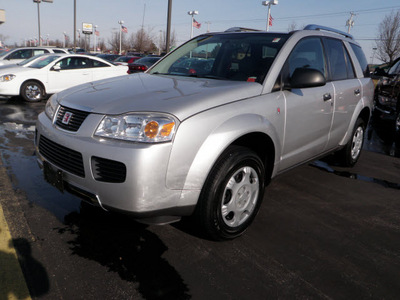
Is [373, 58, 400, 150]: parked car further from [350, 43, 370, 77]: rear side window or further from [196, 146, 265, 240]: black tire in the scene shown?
[196, 146, 265, 240]: black tire

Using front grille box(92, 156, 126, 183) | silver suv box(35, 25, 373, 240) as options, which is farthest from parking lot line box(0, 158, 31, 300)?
front grille box(92, 156, 126, 183)

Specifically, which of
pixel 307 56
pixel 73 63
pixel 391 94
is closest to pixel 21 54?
pixel 73 63

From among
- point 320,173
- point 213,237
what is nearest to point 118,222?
point 213,237

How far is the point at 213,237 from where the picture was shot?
2.70 meters

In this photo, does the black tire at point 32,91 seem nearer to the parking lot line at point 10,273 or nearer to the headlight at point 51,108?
the headlight at point 51,108

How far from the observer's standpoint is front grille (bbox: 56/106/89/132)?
Answer: 251 cm

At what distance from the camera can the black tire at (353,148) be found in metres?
4.66

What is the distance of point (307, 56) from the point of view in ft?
11.7

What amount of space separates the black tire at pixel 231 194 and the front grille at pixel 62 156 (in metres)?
0.89

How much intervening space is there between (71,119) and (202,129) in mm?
1023

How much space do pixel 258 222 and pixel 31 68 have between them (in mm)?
9378

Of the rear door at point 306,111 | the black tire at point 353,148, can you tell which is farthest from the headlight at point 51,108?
the black tire at point 353,148

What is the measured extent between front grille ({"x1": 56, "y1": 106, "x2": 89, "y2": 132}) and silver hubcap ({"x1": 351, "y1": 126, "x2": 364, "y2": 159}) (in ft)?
12.3

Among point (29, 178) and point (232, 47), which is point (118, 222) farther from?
point (232, 47)
